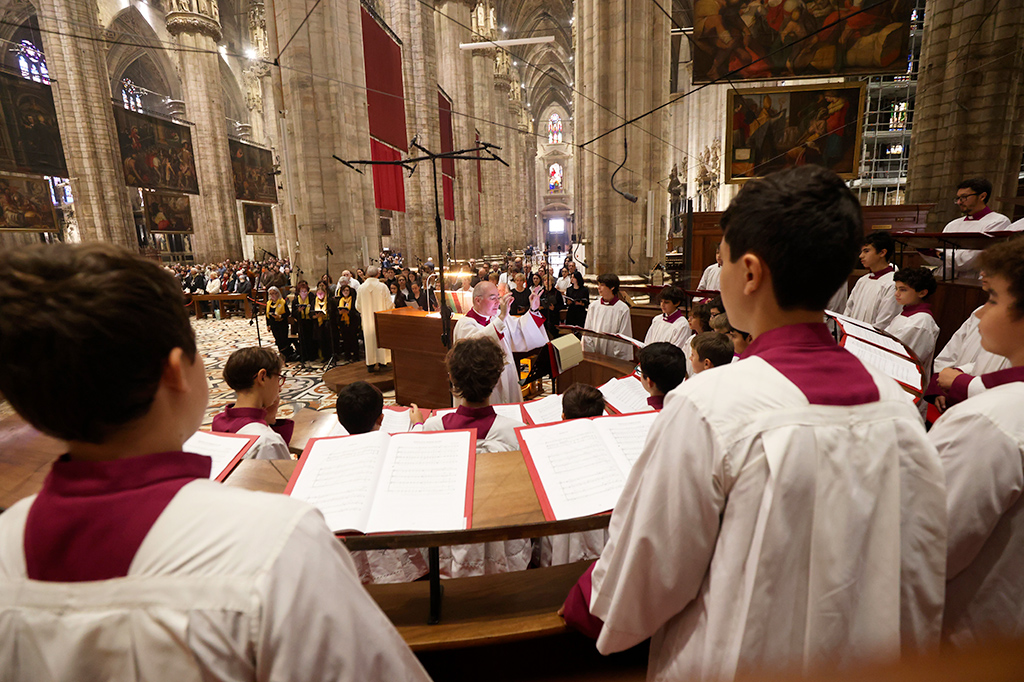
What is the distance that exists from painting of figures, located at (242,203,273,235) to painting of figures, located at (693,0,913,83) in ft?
80.1

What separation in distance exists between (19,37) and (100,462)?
107 ft

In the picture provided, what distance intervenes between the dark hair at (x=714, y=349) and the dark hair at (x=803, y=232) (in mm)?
1639

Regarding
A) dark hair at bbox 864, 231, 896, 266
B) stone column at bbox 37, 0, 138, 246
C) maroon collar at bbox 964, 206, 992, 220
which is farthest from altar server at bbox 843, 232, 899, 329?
stone column at bbox 37, 0, 138, 246

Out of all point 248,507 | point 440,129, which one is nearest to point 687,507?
point 248,507

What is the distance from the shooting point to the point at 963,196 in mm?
5094

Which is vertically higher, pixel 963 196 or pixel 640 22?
pixel 640 22

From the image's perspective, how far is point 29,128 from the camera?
12.0m

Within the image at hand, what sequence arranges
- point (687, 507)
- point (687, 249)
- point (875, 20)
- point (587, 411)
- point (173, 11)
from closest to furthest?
point (687, 507), point (587, 411), point (875, 20), point (687, 249), point (173, 11)

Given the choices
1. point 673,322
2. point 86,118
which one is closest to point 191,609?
point 673,322

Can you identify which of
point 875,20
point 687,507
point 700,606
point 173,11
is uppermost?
point 173,11

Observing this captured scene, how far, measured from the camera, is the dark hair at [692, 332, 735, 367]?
101 inches

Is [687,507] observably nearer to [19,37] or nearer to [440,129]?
[440,129]

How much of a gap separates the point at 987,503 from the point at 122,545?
5.42 feet

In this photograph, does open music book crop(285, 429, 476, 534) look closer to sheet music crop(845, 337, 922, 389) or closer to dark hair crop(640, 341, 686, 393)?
dark hair crop(640, 341, 686, 393)
